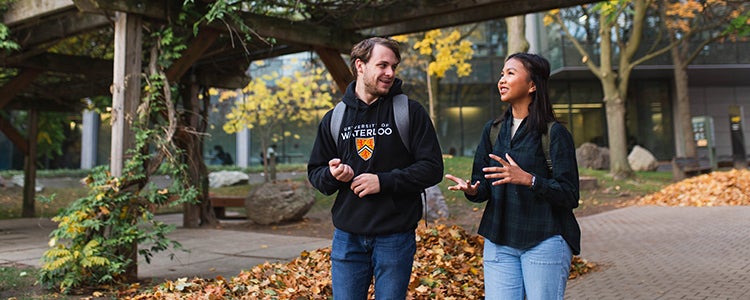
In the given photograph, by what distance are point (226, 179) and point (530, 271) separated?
844 inches

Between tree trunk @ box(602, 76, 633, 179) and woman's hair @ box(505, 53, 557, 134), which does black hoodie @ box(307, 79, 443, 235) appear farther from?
tree trunk @ box(602, 76, 633, 179)

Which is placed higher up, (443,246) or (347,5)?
(347,5)

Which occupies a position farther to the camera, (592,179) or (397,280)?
(592,179)

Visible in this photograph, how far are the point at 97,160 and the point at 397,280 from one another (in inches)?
1183

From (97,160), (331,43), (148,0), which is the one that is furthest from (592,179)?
(97,160)

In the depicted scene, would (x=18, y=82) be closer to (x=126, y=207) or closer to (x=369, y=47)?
(x=126, y=207)

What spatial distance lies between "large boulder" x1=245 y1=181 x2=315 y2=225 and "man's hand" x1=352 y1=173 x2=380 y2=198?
9502 mm

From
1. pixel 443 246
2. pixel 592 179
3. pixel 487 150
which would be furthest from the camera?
pixel 592 179

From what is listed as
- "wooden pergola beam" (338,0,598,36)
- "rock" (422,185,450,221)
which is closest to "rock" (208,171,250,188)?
"rock" (422,185,450,221)

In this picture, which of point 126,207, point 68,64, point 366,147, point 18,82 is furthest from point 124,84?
point 18,82

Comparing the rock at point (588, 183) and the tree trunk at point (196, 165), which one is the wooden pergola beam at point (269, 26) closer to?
the tree trunk at point (196, 165)

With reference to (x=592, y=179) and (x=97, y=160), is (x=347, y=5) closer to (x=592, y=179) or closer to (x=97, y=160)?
(x=592, y=179)

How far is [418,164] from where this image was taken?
8.34ft

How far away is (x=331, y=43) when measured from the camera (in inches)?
314
